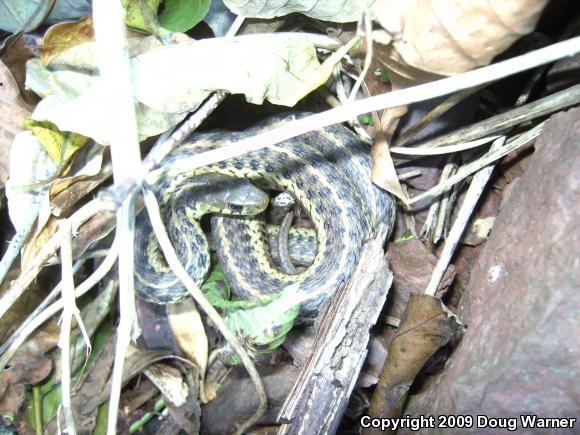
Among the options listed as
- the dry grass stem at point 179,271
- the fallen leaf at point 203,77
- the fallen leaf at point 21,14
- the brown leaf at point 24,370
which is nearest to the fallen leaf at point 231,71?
the fallen leaf at point 203,77

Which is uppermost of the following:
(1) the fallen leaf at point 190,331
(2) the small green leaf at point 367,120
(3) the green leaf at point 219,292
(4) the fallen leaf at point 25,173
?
(4) the fallen leaf at point 25,173

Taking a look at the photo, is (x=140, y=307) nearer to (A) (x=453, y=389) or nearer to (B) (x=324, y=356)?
(B) (x=324, y=356)

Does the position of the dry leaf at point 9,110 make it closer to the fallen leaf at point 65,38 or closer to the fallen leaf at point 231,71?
the fallen leaf at point 65,38

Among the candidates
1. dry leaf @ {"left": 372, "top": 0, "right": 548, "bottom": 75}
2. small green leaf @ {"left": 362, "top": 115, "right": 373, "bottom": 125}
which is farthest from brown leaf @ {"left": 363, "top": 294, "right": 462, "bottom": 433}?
dry leaf @ {"left": 372, "top": 0, "right": 548, "bottom": 75}

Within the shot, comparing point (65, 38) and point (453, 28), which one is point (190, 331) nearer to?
point (65, 38)

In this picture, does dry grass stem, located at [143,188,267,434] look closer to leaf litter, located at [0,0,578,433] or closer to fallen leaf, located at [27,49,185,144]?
leaf litter, located at [0,0,578,433]

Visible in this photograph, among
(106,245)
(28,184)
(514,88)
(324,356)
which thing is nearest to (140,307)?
(106,245)
